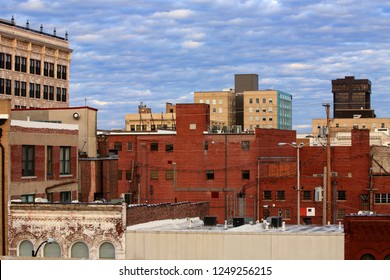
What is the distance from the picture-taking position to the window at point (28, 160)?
165 ft

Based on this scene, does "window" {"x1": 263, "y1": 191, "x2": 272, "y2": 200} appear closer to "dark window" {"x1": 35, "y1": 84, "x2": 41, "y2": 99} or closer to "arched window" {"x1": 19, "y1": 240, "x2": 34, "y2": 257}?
Result: "dark window" {"x1": 35, "y1": 84, "x2": 41, "y2": 99}

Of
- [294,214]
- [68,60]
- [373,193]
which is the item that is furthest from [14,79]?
[373,193]

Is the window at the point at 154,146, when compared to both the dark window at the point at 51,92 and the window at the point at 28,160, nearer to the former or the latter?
the dark window at the point at 51,92

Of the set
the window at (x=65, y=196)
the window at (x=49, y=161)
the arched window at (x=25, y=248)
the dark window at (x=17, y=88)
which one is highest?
the dark window at (x=17, y=88)

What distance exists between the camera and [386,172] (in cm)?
10494

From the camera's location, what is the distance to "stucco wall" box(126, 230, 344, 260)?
1619 inches

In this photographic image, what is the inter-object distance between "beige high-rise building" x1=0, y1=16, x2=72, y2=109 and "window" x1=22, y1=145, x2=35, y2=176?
7162 cm

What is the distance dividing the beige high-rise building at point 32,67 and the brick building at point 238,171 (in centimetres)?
2170

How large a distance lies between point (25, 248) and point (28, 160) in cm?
665

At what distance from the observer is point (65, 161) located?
55844 mm

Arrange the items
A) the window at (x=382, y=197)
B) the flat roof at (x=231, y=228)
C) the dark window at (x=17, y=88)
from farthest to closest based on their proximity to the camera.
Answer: the dark window at (x=17, y=88), the window at (x=382, y=197), the flat roof at (x=231, y=228)

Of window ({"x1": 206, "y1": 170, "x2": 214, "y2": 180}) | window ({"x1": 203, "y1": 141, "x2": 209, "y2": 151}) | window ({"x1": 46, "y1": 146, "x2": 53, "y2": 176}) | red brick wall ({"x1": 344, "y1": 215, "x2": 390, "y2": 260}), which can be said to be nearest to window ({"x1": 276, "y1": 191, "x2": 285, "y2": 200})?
window ({"x1": 206, "y1": 170, "x2": 214, "y2": 180})

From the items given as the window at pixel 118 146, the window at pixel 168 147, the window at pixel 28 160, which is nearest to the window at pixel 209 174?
the window at pixel 168 147

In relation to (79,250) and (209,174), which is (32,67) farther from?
(79,250)
